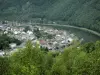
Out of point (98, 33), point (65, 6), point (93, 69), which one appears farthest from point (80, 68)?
point (65, 6)

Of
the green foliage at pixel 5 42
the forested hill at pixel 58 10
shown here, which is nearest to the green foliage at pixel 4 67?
the green foliage at pixel 5 42

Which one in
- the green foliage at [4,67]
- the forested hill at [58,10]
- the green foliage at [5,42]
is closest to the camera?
the green foliage at [4,67]

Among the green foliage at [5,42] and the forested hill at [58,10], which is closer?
the green foliage at [5,42]

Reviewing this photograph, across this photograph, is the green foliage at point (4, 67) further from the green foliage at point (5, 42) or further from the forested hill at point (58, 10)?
the forested hill at point (58, 10)

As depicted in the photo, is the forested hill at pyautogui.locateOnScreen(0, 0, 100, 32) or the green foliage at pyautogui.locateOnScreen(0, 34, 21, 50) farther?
the forested hill at pyautogui.locateOnScreen(0, 0, 100, 32)

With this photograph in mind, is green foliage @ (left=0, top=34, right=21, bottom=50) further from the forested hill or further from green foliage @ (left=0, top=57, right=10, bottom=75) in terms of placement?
green foliage @ (left=0, top=57, right=10, bottom=75)

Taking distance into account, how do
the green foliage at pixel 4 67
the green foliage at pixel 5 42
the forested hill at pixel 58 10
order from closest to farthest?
1. the green foliage at pixel 4 67
2. the green foliage at pixel 5 42
3. the forested hill at pixel 58 10

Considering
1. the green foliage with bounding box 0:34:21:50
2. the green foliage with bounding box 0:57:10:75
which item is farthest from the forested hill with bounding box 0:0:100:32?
the green foliage with bounding box 0:57:10:75

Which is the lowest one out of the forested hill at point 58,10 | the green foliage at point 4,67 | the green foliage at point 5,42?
the forested hill at point 58,10
